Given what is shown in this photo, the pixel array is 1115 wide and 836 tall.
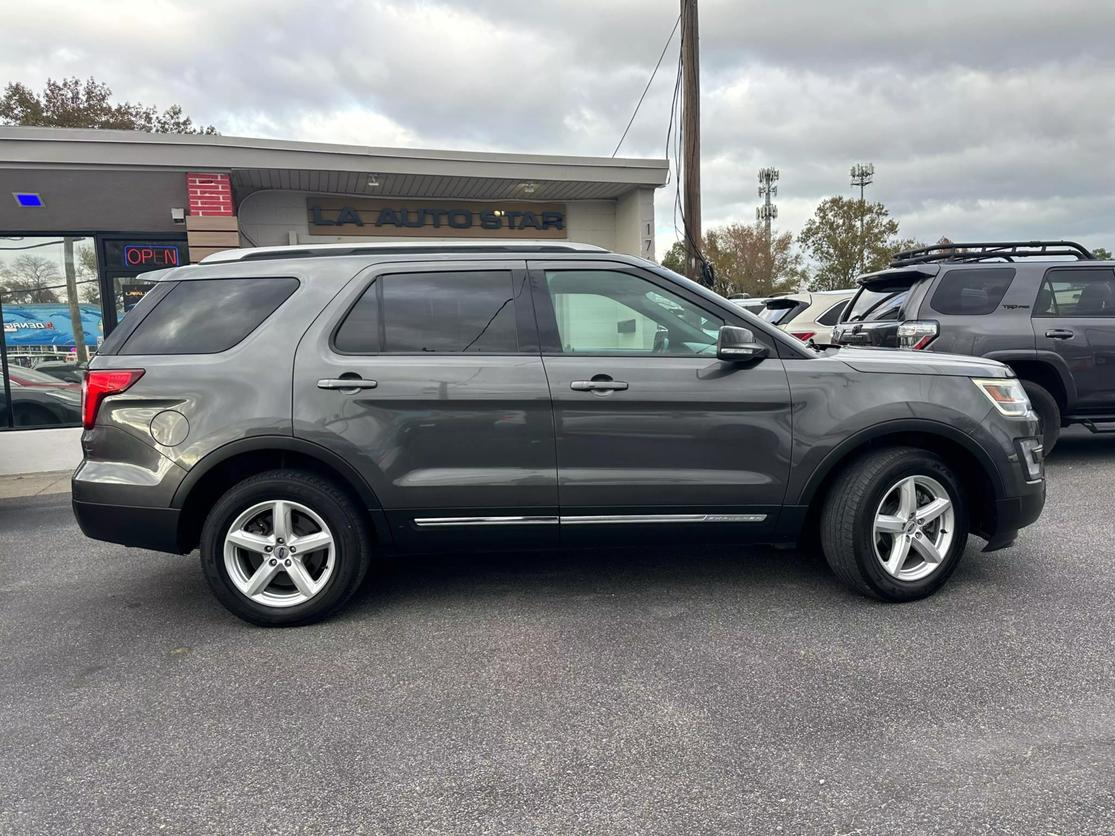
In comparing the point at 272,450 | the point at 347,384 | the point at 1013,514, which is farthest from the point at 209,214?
the point at 1013,514

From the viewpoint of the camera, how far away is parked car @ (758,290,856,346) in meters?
9.59

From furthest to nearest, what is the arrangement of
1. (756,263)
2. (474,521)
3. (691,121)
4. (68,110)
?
(756,263) < (68,110) < (691,121) < (474,521)

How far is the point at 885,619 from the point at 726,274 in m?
42.1

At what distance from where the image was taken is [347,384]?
3674mm

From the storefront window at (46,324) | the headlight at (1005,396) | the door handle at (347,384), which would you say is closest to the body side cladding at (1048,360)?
the headlight at (1005,396)

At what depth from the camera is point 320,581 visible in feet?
12.3

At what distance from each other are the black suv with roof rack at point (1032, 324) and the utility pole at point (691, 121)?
4.24 metres

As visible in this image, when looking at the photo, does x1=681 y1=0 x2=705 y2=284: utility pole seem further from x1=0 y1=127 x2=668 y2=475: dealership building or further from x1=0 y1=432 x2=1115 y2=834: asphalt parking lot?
x1=0 y1=432 x2=1115 y2=834: asphalt parking lot

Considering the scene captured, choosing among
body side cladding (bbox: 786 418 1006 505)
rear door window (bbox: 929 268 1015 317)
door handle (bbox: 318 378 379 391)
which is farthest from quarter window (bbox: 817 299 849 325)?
door handle (bbox: 318 378 379 391)

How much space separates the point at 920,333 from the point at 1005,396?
3.16m

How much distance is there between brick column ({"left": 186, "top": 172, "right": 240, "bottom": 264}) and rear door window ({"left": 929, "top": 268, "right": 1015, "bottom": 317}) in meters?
8.49

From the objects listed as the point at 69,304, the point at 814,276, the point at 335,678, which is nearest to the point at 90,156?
the point at 69,304

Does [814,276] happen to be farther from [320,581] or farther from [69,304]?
[320,581]

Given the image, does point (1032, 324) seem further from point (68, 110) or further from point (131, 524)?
point (68, 110)
